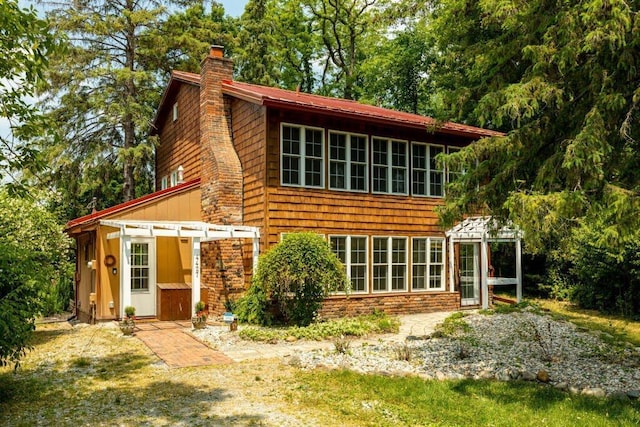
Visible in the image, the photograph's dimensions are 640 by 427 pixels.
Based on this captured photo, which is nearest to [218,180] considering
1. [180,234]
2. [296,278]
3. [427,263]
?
[180,234]

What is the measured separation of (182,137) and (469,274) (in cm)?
1114

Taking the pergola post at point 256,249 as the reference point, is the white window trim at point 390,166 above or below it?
above

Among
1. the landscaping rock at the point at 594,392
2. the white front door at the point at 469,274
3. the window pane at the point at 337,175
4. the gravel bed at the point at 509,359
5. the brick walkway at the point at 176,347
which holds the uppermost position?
the window pane at the point at 337,175

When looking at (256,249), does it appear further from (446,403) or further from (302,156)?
(446,403)

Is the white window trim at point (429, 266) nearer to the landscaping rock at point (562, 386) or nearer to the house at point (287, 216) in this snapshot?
the house at point (287, 216)

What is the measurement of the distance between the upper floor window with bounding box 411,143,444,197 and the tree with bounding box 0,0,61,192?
1121cm

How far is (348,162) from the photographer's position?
49.0 feet

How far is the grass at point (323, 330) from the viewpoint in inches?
443

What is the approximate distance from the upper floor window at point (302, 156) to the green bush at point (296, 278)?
6.77ft

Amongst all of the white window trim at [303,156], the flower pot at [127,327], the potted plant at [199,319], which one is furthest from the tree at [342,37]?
the flower pot at [127,327]

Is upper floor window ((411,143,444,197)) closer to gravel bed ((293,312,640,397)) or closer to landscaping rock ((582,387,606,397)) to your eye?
gravel bed ((293,312,640,397))

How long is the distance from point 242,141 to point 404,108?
21.2 meters

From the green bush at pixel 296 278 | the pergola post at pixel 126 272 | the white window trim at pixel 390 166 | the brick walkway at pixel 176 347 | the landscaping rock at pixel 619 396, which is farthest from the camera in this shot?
the white window trim at pixel 390 166

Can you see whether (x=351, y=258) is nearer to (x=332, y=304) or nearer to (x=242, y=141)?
(x=332, y=304)
